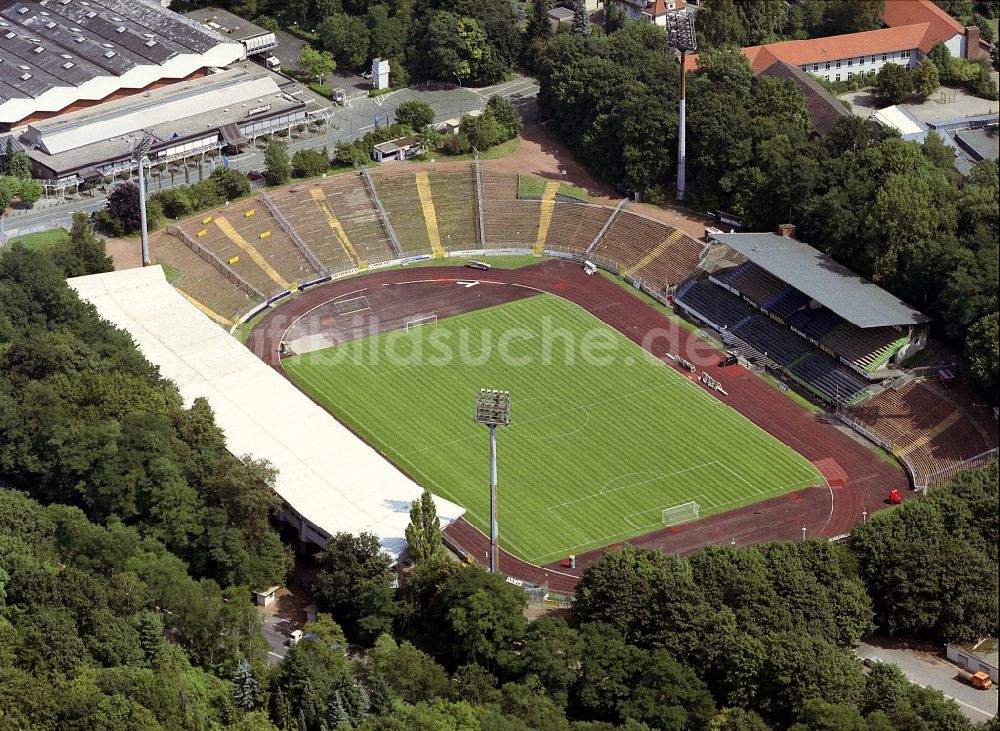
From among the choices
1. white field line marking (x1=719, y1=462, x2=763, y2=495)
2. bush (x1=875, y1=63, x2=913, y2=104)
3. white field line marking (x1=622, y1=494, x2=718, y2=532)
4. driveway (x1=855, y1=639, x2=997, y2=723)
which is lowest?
white field line marking (x1=622, y1=494, x2=718, y2=532)

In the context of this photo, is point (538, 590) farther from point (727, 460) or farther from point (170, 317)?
point (170, 317)

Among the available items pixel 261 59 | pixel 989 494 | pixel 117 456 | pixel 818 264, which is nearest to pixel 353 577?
pixel 117 456

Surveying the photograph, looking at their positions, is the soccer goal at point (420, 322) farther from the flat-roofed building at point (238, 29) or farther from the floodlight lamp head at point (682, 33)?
the flat-roofed building at point (238, 29)

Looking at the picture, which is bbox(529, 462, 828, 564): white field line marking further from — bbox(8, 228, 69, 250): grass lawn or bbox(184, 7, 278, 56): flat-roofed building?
bbox(184, 7, 278, 56): flat-roofed building

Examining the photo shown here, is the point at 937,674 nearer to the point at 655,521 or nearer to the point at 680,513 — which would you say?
the point at 680,513

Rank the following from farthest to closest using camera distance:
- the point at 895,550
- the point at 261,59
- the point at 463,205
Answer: the point at 261,59 < the point at 463,205 < the point at 895,550

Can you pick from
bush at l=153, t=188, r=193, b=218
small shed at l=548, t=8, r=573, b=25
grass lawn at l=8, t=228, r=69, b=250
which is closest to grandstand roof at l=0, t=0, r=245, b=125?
grass lawn at l=8, t=228, r=69, b=250

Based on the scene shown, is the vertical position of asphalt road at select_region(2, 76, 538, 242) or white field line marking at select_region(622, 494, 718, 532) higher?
asphalt road at select_region(2, 76, 538, 242)
